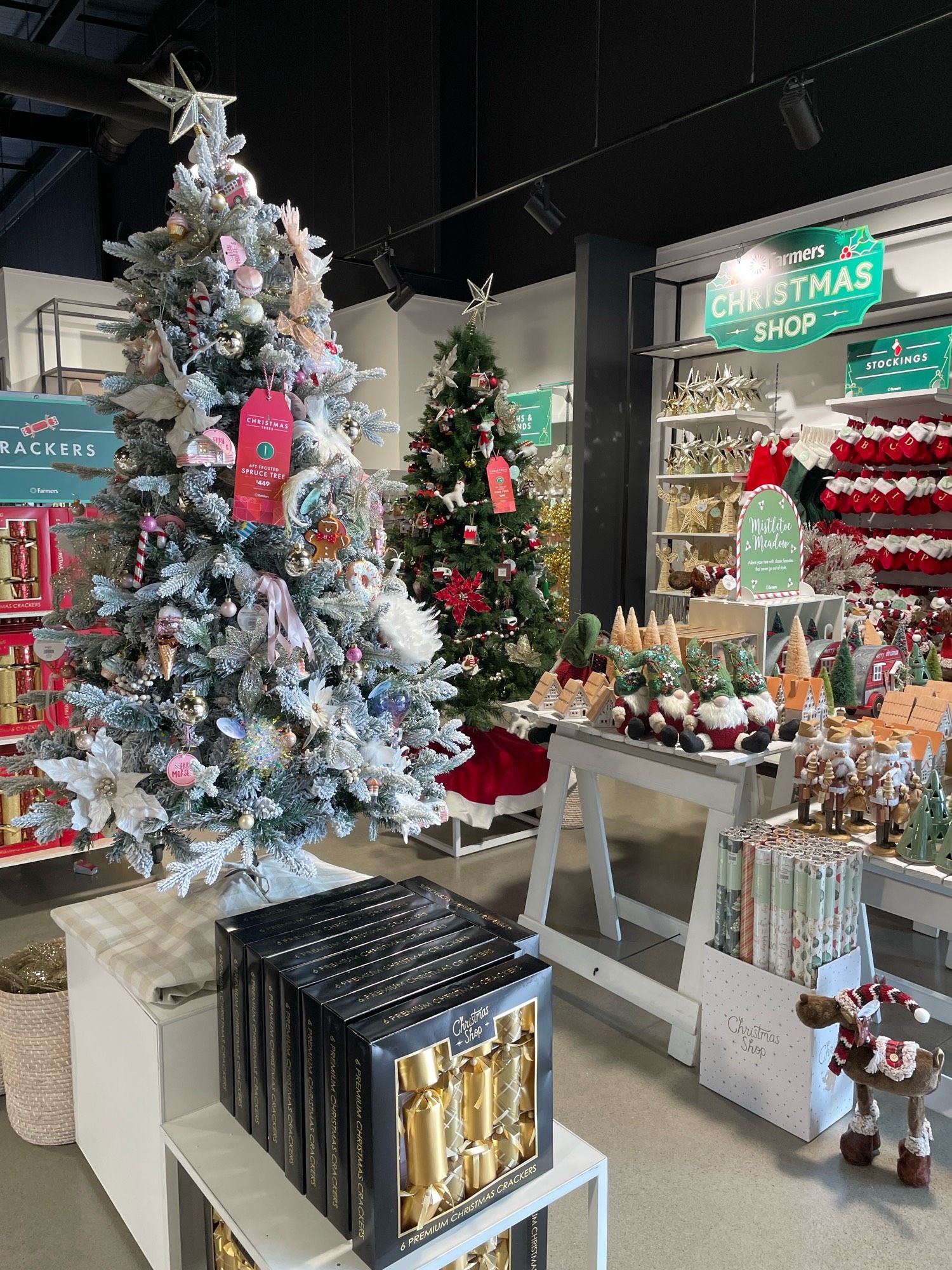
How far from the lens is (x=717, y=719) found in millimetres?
2516

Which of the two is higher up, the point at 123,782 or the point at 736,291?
the point at 736,291

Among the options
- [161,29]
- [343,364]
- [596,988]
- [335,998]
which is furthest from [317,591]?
[161,29]

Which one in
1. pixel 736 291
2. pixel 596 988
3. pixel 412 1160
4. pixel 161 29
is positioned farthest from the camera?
pixel 161 29

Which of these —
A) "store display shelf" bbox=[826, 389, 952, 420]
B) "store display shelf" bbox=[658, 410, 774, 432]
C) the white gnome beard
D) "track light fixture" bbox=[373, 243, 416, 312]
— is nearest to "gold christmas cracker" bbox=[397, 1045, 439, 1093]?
the white gnome beard

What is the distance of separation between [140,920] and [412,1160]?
0.92m

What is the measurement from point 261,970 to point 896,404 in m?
4.70

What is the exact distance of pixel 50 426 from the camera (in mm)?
3359

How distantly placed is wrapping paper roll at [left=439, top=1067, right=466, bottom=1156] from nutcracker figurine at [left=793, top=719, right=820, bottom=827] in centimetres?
149

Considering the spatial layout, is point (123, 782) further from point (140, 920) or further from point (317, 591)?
point (317, 591)

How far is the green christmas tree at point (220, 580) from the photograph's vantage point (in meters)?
1.76

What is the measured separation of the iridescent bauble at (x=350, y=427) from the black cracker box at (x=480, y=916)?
95 centimetres

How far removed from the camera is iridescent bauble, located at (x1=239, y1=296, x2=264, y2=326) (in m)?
1.78

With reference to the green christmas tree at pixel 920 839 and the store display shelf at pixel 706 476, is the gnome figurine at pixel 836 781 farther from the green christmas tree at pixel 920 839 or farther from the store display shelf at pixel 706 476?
the store display shelf at pixel 706 476

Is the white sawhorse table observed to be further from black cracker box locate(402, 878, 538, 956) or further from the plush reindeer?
black cracker box locate(402, 878, 538, 956)
